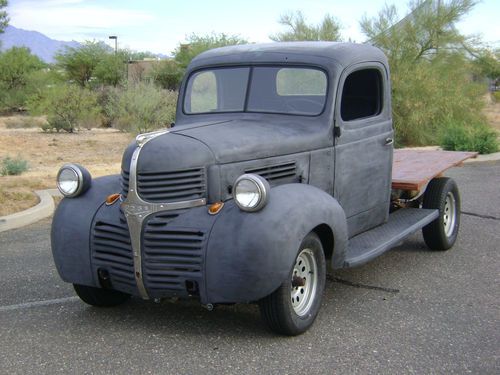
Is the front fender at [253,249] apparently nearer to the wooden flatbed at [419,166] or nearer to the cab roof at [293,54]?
the cab roof at [293,54]

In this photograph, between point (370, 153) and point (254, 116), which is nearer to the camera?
point (254, 116)

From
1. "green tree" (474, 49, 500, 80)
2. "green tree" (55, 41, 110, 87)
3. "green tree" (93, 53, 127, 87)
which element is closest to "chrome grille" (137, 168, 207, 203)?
"green tree" (474, 49, 500, 80)

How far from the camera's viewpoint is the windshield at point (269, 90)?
207 inches

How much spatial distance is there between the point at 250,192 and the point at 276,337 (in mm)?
1014

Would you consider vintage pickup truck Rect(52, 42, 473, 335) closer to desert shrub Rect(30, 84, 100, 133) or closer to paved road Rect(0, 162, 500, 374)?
paved road Rect(0, 162, 500, 374)

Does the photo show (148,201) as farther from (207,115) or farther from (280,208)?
(207,115)

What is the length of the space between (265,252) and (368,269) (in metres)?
2.39

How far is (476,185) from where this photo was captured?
1103 centimetres

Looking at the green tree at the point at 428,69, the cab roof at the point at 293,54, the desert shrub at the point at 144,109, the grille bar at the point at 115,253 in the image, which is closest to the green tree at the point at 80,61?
the desert shrub at the point at 144,109

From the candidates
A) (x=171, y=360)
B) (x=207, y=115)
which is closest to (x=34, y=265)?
(x=207, y=115)

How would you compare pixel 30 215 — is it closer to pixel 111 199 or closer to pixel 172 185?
pixel 111 199

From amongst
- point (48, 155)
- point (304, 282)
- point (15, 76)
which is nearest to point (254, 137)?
point (304, 282)

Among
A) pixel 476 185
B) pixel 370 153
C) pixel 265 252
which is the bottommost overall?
pixel 476 185

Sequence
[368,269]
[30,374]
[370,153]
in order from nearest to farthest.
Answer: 1. [30,374]
2. [370,153]
3. [368,269]
